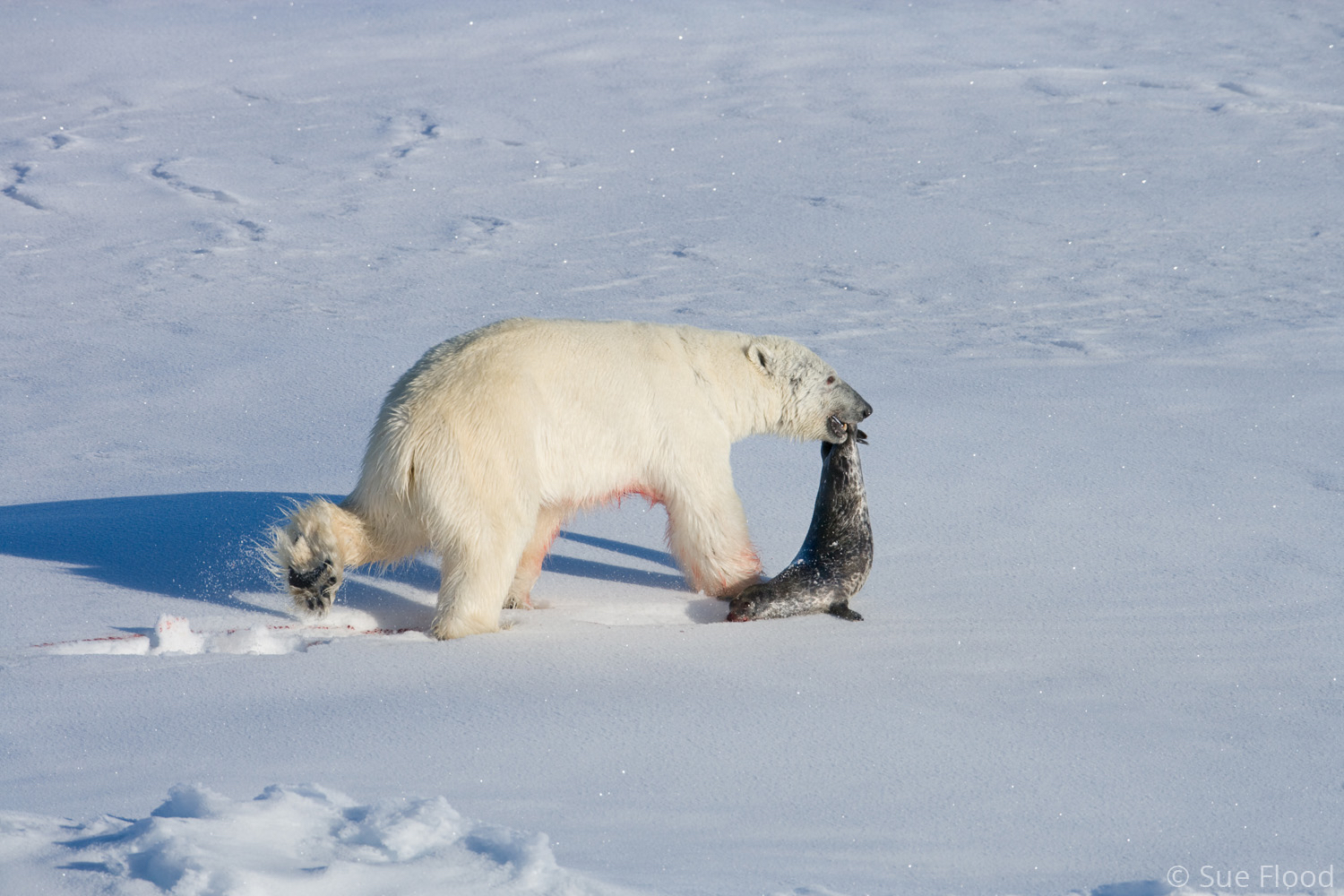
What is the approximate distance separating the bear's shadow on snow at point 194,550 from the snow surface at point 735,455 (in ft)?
0.08

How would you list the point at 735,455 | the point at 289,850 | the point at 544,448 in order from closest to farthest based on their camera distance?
the point at 289,850 → the point at 544,448 → the point at 735,455

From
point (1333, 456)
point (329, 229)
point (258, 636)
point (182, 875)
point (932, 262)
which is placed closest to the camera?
point (182, 875)

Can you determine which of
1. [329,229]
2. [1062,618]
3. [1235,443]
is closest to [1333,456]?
[1235,443]

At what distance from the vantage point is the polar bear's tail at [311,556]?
365 centimetres

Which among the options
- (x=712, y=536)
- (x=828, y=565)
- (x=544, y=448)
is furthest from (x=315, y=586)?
(x=828, y=565)

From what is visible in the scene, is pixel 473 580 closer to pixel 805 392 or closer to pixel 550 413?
pixel 550 413

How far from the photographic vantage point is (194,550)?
450 cm

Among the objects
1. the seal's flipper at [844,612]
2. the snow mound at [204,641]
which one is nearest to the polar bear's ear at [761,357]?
the seal's flipper at [844,612]

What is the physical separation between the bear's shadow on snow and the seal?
1.55 feet

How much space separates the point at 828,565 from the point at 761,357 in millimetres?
827

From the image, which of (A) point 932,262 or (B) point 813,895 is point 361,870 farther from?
(A) point 932,262

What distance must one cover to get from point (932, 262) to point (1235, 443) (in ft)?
11.1

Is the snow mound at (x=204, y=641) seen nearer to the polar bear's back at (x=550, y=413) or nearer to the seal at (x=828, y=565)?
the polar bear's back at (x=550, y=413)

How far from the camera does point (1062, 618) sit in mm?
3848
